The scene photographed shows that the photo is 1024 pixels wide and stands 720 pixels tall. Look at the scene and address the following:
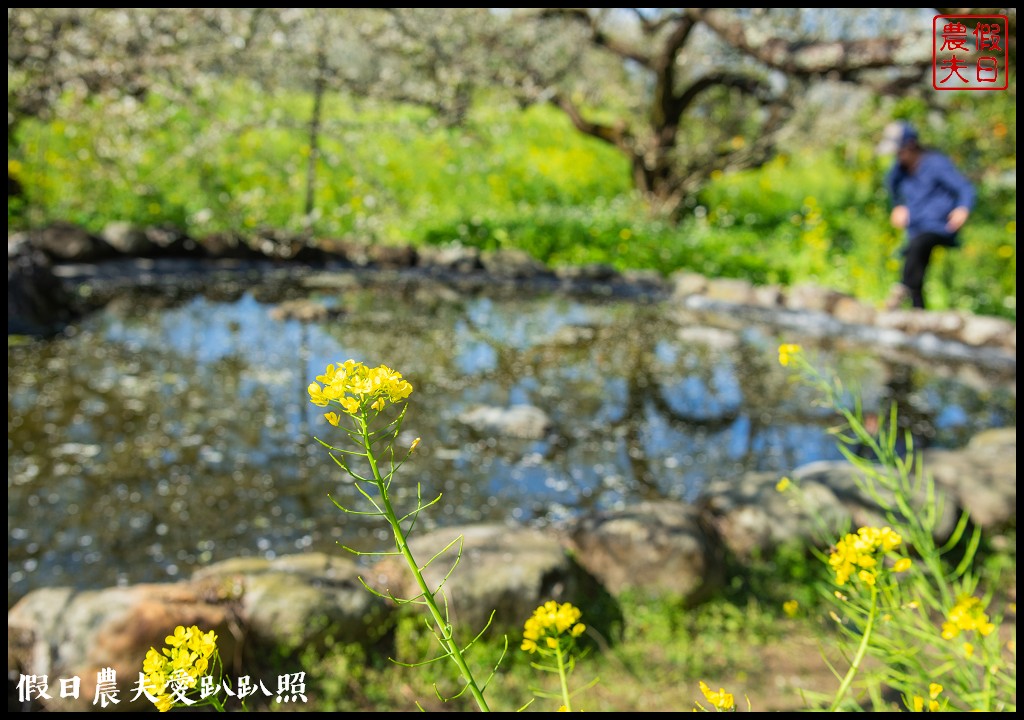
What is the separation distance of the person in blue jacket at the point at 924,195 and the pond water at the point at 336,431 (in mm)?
1376

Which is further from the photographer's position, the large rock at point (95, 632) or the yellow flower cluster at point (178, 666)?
the large rock at point (95, 632)

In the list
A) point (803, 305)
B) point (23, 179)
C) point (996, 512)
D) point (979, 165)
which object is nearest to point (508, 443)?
point (996, 512)

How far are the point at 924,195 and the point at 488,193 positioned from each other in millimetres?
7895

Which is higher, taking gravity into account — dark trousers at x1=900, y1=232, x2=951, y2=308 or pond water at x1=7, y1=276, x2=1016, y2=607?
dark trousers at x1=900, y1=232, x2=951, y2=308

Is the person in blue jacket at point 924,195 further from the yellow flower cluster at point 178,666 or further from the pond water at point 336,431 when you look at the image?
the yellow flower cluster at point 178,666

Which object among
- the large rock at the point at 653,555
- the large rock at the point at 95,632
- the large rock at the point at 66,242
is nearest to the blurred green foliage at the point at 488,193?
the large rock at the point at 66,242

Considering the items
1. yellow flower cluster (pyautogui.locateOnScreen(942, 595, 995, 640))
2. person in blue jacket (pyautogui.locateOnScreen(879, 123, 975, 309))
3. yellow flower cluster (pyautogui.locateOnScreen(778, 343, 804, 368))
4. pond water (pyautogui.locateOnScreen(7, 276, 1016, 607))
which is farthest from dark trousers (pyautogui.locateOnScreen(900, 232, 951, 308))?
yellow flower cluster (pyautogui.locateOnScreen(942, 595, 995, 640))

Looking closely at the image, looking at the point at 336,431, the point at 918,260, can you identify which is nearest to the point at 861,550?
the point at 336,431

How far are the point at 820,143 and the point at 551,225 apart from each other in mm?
4822

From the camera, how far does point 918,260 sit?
26.8 ft

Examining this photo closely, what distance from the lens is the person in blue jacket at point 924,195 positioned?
24.9 ft

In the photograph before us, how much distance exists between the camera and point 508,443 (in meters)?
5.10

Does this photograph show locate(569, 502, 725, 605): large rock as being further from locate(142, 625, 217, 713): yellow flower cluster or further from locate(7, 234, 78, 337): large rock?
locate(7, 234, 78, 337): large rock

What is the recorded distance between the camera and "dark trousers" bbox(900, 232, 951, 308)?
25.8 feet
